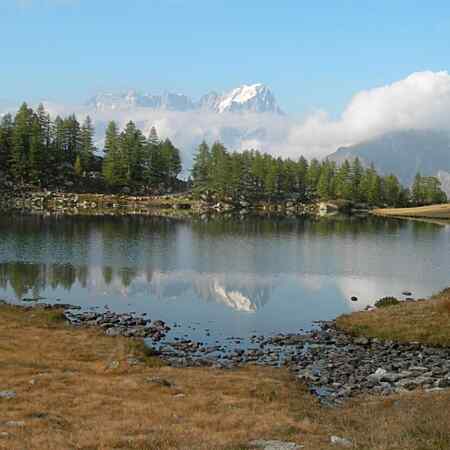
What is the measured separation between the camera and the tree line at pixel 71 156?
164875 mm

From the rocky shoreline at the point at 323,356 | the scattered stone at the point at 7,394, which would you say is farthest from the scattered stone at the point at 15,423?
the rocky shoreline at the point at 323,356

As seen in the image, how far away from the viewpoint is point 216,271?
62094 millimetres

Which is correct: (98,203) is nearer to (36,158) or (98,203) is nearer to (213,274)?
(36,158)

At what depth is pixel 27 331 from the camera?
34500 mm

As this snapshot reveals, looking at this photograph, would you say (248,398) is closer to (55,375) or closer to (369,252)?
(55,375)

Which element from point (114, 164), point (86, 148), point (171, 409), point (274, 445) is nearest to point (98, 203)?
point (114, 164)

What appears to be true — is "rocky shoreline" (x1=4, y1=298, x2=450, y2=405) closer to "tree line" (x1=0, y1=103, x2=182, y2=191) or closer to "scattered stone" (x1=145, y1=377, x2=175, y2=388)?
"scattered stone" (x1=145, y1=377, x2=175, y2=388)

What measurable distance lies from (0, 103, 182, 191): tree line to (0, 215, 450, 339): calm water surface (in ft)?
216

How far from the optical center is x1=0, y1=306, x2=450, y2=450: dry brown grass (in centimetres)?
1545

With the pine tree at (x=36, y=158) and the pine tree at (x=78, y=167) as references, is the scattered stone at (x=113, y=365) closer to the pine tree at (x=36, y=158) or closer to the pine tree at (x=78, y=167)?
the pine tree at (x=36, y=158)

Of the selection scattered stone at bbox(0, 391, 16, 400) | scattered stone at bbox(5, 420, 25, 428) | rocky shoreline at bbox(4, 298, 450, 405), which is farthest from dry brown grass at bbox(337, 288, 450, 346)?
scattered stone at bbox(5, 420, 25, 428)

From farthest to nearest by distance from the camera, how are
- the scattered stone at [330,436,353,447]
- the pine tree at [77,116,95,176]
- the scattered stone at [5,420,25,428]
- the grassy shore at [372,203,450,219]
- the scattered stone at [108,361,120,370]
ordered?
1. the grassy shore at [372,203,450,219]
2. the pine tree at [77,116,95,176]
3. the scattered stone at [108,361,120,370]
4. the scattered stone at [5,420,25,428]
5. the scattered stone at [330,436,353,447]

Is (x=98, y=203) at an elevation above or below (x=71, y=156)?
below

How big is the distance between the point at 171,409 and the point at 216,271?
4184 cm
